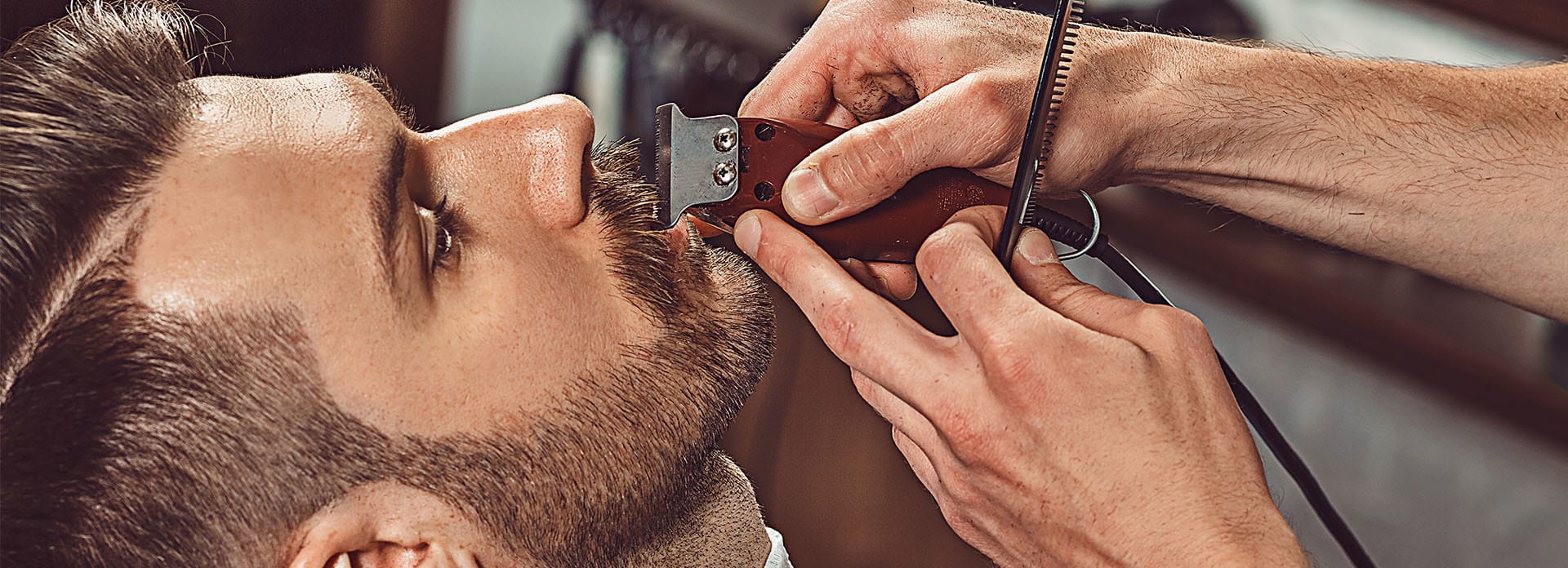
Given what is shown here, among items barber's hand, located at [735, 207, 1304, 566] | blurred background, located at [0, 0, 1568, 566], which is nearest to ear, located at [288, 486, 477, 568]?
barber's hand, located at [735, 207, 1304, 566]

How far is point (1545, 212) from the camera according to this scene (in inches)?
52.3

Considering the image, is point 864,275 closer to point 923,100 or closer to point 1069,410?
point 923,100

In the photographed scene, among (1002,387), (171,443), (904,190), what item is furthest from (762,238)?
(171,443)

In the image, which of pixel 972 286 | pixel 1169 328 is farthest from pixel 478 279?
pixel 1169 328

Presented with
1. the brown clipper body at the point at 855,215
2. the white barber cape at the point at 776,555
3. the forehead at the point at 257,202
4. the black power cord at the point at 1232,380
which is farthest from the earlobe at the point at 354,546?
the black power cord at the point at 1232,380

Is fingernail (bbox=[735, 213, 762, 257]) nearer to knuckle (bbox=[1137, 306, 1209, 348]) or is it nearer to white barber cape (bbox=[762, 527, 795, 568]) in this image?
knuckle (bbox=[1137, 306, 1209, 348])

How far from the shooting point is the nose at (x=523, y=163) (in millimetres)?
1215

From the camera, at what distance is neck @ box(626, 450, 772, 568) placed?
1370 mm

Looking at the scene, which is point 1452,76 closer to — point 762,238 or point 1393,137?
point 1393,137

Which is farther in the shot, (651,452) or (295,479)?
(651,452)

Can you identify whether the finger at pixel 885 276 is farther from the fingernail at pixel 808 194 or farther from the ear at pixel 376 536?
the ear at pixel 376 536

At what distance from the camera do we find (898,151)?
1.08 metres

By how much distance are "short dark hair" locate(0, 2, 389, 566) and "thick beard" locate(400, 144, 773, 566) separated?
124 millimetres

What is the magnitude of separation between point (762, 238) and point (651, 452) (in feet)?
1.02
